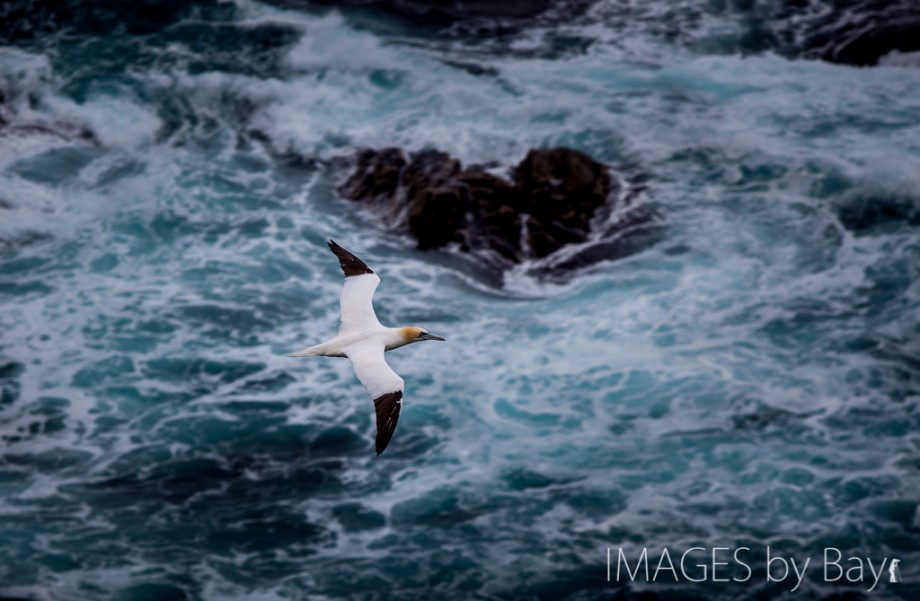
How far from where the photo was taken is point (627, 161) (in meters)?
29.4

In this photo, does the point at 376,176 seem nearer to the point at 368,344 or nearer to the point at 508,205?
the point at 508,205

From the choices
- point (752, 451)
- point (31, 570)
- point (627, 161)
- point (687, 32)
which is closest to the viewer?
point (31, 570)

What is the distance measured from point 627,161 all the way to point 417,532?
1213cm

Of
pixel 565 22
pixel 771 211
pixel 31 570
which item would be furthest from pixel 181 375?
pixel 565 22

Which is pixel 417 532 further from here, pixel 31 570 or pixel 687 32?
pixel 687 32

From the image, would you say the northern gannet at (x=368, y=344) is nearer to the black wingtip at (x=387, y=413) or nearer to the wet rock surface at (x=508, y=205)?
the black wingtip at (x=387, y=413)

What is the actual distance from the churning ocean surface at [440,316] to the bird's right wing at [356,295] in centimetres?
400

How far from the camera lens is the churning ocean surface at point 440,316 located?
19938 millimetres

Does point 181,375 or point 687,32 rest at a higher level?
point 687,32

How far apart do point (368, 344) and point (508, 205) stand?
10183mm

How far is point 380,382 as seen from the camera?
1616cm

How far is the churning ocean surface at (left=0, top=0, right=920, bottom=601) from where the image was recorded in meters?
19.9

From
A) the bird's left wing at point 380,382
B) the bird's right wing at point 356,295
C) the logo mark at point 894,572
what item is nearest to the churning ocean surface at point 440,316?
the logo mark at point 894,572

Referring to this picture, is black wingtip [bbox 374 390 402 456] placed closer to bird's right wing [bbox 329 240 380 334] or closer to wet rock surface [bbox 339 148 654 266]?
bird's right wing [bbox 329 240 380 334]
